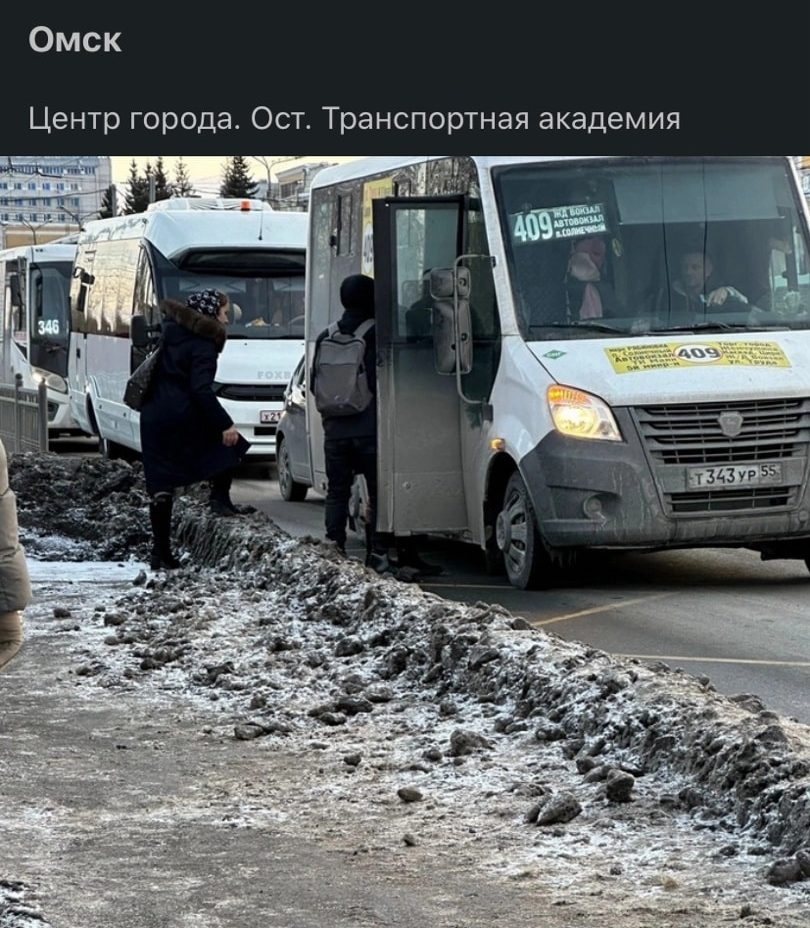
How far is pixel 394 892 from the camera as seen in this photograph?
5.21 meters

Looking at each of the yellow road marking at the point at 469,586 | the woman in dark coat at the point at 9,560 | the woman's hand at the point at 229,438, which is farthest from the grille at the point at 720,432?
the woman in dark coat at the point at 9,560

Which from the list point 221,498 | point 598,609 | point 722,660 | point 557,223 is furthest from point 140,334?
Answer: point 722,660

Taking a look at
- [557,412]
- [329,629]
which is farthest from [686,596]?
[329,629]

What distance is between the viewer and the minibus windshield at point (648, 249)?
1177cm

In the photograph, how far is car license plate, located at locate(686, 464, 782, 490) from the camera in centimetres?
1136

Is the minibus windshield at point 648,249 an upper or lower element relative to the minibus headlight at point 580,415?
upper

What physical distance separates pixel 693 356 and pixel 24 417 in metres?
11.4

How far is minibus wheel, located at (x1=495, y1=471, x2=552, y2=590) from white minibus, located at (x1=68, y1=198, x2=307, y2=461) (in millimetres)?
8939

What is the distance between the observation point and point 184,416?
12125 mm

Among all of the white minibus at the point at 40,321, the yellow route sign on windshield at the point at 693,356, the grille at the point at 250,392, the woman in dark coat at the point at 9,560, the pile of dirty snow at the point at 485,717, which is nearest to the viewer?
the woman in dark coat at the point at 9,560

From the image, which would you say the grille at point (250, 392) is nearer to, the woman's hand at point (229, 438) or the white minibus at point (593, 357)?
the white minibus at point (593, 357)

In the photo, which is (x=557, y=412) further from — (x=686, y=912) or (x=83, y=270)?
(x=83, y=270)

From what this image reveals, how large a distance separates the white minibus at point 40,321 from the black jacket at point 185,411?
17110mm
